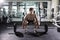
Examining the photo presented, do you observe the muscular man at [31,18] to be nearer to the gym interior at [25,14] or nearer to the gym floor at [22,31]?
the gym interior at [25,14]

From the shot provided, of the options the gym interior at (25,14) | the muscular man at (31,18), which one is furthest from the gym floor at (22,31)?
the muscular man at (31,18)

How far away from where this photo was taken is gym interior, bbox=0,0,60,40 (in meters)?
3.86

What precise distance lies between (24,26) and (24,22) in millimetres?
178

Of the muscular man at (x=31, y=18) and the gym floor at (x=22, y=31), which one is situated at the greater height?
the muscular man at (x=31, y=18)

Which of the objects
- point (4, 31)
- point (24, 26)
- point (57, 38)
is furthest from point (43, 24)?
point (4, 31)

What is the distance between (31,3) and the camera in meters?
3.86

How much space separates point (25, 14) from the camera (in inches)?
159

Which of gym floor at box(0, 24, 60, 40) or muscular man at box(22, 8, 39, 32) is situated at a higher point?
muscular man at box(22, 8, 39, 32)

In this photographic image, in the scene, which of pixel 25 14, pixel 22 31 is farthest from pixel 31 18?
pixel 22 31

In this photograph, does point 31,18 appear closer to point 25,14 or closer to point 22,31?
point 25,14

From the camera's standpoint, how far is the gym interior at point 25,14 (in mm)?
3855


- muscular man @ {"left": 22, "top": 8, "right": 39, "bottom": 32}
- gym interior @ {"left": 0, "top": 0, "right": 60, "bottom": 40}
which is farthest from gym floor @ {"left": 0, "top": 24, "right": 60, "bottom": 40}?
muscular man @ {"left": 22, "top": 8, "right": 39, "bottom": 32}

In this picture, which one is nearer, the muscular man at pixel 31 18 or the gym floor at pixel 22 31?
the gym floor at pixel 22 31

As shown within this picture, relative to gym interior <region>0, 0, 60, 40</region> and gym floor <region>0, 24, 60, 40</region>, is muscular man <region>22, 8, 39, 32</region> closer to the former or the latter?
gym interior <region>0, 0, 60, 40</region>
